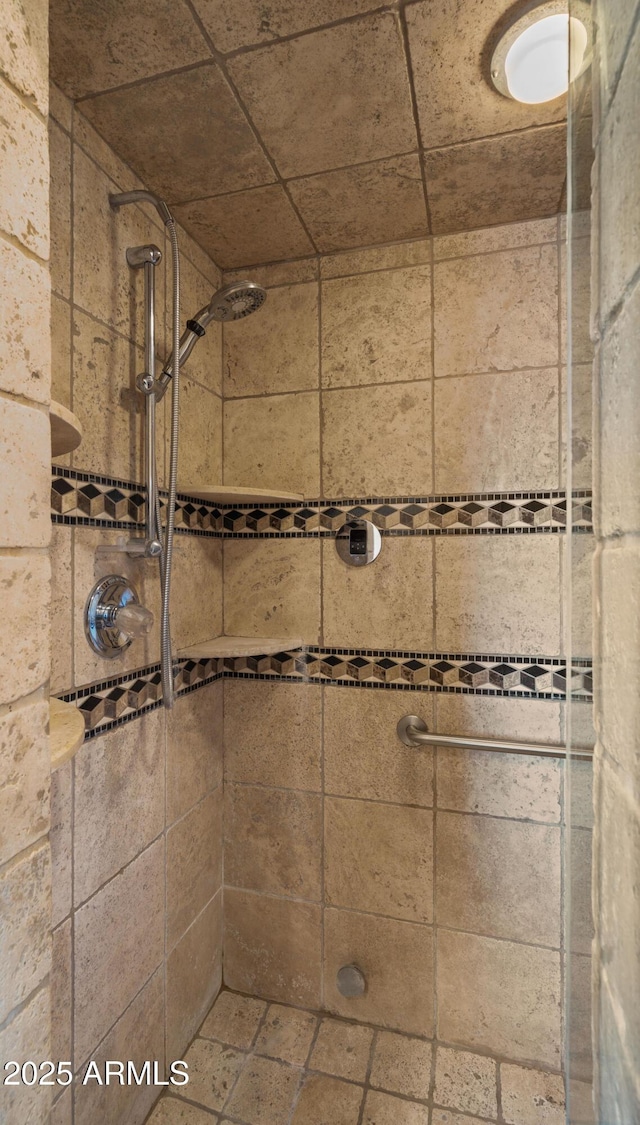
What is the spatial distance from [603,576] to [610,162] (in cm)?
25

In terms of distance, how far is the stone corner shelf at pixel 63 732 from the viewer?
21.9 inches

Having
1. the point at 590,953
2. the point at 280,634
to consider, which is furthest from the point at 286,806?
the point at 590,953

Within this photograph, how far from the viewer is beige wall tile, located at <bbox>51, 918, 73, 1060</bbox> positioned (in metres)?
0.83

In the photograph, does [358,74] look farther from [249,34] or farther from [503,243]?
[503,243]

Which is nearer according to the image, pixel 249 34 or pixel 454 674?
pixel 249 34

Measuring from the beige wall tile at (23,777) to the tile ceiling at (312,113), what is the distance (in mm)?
1000

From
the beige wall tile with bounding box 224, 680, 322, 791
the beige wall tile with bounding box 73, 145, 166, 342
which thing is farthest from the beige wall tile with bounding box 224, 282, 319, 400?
the beige wall tile with bounding box 224, 680, 322, 791

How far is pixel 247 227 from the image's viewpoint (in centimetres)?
122

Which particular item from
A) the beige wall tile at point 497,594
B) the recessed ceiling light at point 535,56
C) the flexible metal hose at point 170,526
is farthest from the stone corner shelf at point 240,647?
the recessed ceiling light at point 535,56

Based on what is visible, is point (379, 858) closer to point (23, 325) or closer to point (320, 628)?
point (320, 628)

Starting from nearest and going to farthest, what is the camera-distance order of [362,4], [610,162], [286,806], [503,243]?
[610,162], [362,4], [503,243], [286,806]

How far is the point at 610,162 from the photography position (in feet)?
0.99

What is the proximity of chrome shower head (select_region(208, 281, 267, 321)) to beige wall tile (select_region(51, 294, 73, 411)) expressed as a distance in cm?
31

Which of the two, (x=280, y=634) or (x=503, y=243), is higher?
(x=503, y=243)
